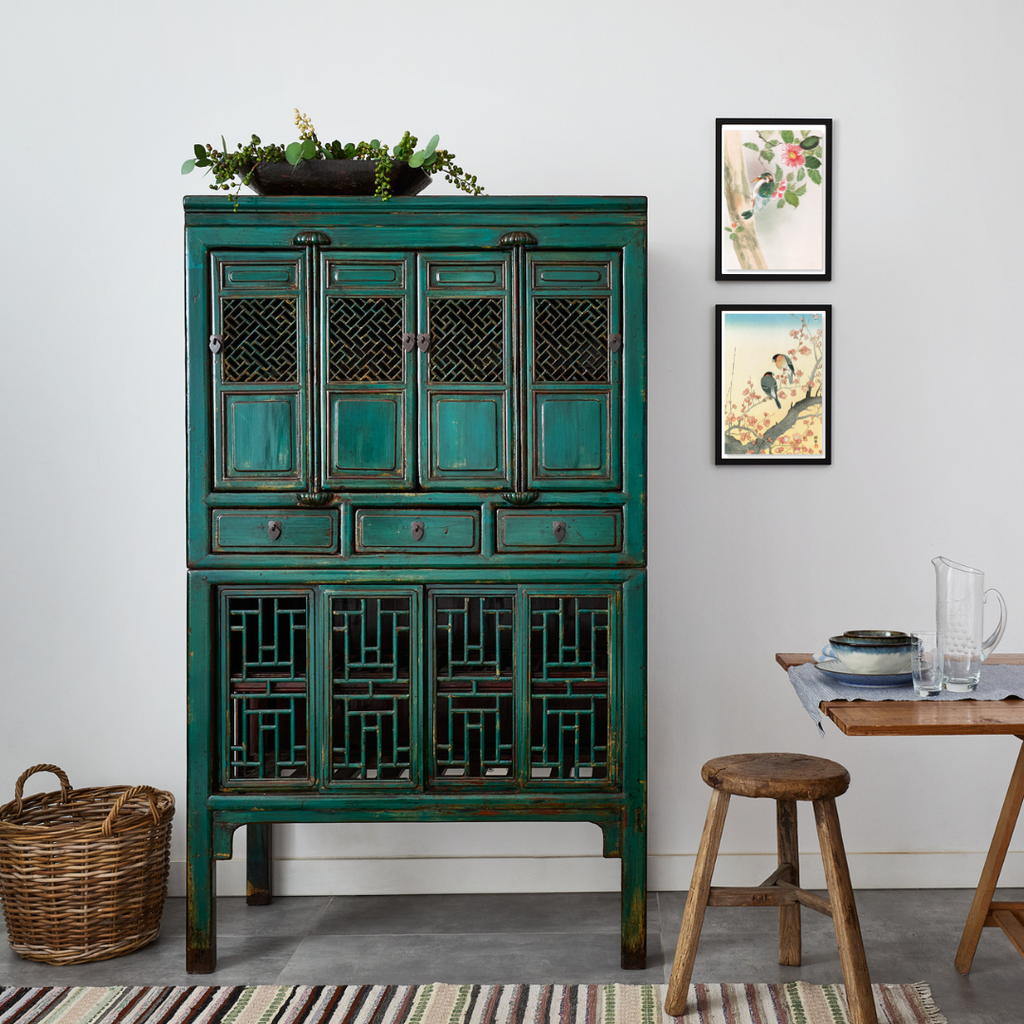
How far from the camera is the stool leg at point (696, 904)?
84.5 inches

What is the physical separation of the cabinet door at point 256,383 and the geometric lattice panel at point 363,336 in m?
0.09

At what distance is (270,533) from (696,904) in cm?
143

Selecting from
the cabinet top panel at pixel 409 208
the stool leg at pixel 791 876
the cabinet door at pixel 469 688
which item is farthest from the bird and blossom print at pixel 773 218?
the stool leg at pixel 791 876

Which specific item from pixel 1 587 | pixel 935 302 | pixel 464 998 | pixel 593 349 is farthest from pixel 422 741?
pixel 935 302

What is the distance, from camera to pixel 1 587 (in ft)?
9.86

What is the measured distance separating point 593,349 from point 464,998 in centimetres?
171

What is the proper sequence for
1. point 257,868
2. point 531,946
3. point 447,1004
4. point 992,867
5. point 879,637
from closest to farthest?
Result: point 879,637 → point 447,1004 → point 992,867 → point 531,946 → point 257,868

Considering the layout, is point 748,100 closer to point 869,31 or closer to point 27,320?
point 869,31

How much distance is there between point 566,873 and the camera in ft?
9.75

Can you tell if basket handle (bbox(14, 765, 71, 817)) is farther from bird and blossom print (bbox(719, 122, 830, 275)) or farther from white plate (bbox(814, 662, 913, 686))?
bird and blossom print (bbox(719, 122, 830, 275))

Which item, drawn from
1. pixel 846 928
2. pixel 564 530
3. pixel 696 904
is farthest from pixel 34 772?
pixel 846 928

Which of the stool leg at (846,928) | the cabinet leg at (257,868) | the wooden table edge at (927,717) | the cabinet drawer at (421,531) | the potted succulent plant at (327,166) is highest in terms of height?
the potted succulent plant at (327,166)

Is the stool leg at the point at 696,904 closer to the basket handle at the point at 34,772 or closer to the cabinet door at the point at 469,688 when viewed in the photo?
the cabinet door at the point at 469,688

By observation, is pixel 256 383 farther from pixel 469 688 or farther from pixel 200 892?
pixel 200 892
